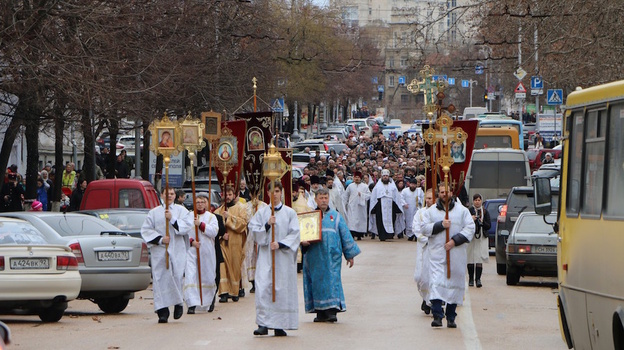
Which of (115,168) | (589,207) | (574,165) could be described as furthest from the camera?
(115,168)

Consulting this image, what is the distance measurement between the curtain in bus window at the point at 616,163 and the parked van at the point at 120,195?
1680 cm

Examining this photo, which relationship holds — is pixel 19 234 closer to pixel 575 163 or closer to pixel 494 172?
pixel 575 163

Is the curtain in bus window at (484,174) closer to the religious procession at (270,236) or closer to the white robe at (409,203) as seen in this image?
the white robe at (409,203)

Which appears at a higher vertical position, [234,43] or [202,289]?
[234,43]

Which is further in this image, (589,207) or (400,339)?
(400,339)

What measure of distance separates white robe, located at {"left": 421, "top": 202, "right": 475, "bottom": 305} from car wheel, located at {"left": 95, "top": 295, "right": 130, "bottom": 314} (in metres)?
4.37

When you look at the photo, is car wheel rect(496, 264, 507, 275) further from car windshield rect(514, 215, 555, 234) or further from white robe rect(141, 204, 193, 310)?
white robe rect(141, 204, 193, 310)

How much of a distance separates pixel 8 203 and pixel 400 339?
17.7 m

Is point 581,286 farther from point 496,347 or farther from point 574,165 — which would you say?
point 496,347

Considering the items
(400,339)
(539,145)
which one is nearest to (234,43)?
(539,145)

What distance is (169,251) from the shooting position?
16.2 meters

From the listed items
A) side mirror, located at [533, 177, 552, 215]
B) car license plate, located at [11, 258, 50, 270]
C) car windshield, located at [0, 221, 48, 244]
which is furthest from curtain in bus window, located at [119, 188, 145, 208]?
side mirror, located at [533, 177, 552, 215]

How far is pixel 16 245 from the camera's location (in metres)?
15.1

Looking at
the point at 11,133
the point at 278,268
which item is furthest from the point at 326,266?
the point at 11,133
